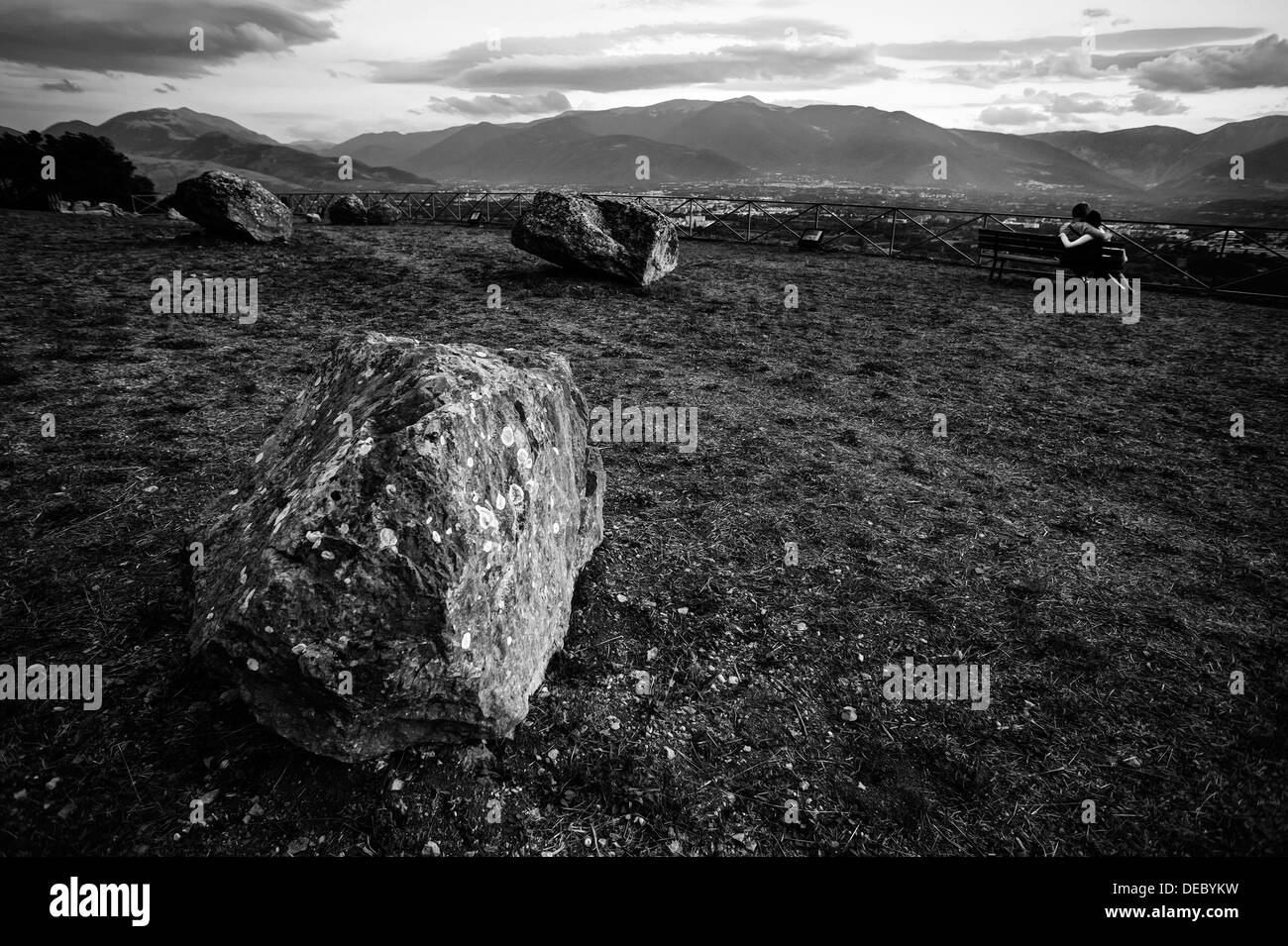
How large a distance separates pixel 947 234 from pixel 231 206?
25522 mm

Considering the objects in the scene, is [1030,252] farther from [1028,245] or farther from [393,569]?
[393,569]

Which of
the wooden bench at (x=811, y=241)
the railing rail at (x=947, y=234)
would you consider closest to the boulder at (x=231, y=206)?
the railing rail at (x=947, y=234)

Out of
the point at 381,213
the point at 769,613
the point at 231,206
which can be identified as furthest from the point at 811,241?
the point at 769,613

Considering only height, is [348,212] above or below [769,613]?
above

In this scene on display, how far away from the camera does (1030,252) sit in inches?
664

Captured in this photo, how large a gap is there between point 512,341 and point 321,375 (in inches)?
279

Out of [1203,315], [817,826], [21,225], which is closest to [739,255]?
[1203,315]

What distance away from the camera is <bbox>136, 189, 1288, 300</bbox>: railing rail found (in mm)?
17094

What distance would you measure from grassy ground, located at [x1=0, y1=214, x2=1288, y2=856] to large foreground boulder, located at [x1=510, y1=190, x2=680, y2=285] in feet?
15.9

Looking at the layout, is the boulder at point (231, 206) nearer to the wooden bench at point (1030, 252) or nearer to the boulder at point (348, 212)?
the boulder at point (348, 212)
